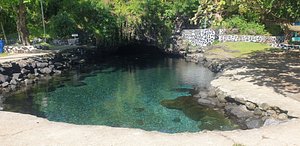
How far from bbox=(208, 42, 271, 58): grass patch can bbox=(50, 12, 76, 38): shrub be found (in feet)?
57.7

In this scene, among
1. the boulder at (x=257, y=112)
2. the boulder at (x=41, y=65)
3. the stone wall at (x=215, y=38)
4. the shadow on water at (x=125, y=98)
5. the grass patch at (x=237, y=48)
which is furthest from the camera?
the stone wall at (x=215, y=38)

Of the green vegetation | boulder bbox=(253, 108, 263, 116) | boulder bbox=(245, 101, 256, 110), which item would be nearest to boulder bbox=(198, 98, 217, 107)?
boulder bbox=(245, 101, 256, 110)

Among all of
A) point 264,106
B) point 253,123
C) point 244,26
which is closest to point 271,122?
point 253,123

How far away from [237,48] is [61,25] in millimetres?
21437

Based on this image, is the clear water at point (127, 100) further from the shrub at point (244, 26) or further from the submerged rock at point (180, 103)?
the shrub at point (244, 26)

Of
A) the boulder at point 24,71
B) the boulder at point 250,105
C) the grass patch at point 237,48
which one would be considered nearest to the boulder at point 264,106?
the boulder at point 250,105

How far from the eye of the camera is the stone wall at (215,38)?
4103 centimetres

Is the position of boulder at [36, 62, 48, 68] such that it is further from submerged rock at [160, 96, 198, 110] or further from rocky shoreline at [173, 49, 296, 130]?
rocky shoreline at [173, 49, 296, 130]

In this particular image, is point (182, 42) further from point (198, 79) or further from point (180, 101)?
point (180, 101)

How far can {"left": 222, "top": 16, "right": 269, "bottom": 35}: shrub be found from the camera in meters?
43.5

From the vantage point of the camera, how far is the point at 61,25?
4331 centimetres

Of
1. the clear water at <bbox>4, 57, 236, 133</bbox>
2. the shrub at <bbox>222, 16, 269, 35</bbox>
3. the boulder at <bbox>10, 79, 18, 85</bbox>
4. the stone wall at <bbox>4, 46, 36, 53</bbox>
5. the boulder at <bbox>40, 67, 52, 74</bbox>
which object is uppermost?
the shrub at <bbox>222, 16, 269, 35</bbox>

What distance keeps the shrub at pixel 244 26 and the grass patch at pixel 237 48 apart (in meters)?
2.81

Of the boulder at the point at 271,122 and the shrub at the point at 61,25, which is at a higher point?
the shrub at the point at 61,25
